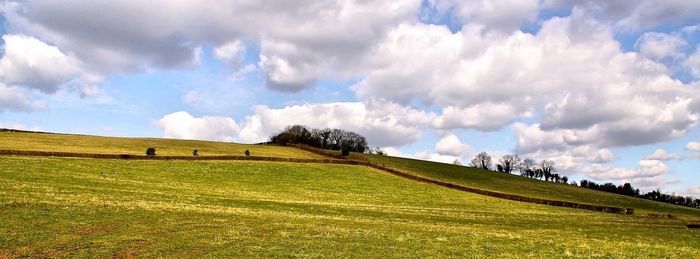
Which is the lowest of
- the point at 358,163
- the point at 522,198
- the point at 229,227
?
the point at 229,227

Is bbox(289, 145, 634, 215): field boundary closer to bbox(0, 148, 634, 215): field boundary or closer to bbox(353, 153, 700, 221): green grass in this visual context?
bbox(0, 148, 634, 215): field boundary

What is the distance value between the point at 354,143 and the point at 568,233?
147 meters

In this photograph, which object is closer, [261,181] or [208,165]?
[261,181]

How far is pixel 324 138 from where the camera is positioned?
15225 cm

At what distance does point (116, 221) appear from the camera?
2538cm

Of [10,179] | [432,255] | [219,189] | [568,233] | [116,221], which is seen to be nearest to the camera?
[432,255]

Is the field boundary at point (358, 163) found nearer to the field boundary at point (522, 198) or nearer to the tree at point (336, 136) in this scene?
the field boundary at point (522, 198)

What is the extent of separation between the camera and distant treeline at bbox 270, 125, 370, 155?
136450 mm

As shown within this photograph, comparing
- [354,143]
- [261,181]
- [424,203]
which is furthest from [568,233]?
[354,143]

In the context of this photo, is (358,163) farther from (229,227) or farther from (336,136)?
(336,136)

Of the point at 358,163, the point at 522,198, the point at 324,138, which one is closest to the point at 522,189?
the point at 522,198

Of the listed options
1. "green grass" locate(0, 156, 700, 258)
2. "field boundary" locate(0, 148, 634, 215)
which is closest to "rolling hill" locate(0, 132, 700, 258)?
"green grass" locate(0, 156, 700, 258)

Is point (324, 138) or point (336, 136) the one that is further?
point (336, 136)

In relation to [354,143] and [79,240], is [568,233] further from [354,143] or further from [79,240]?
[354,143]
